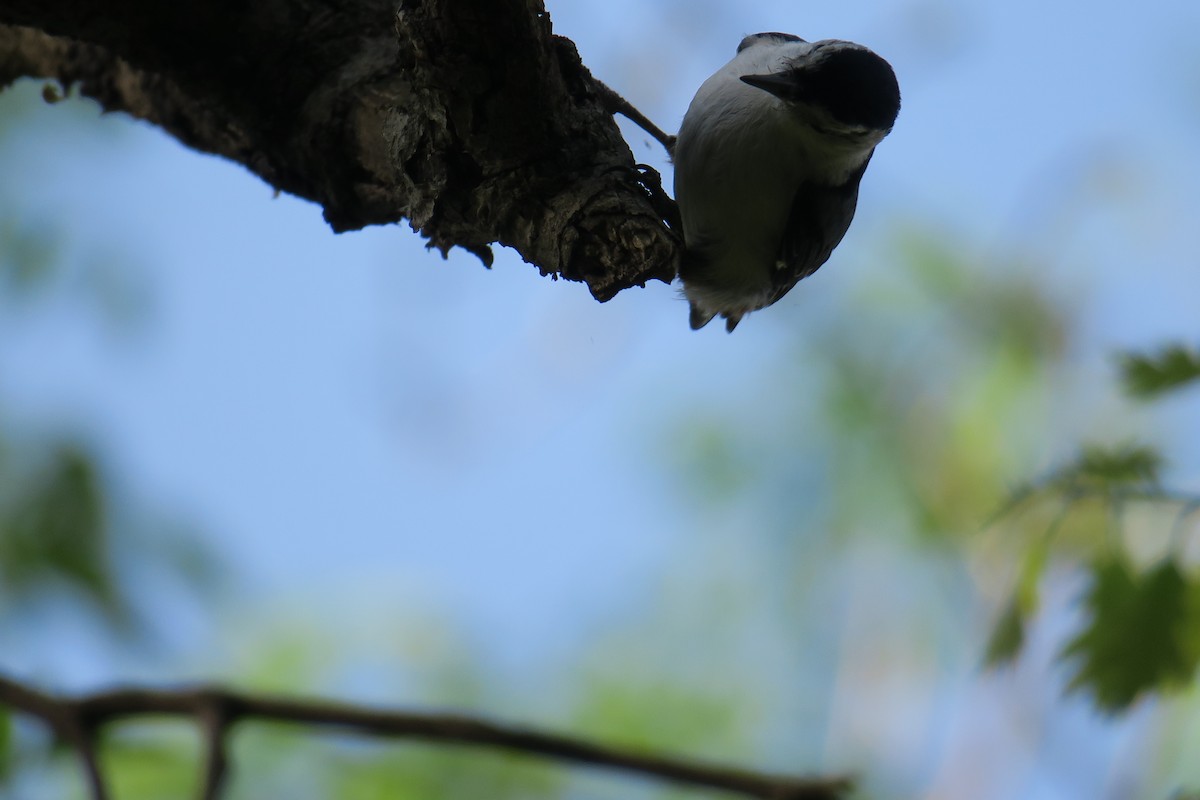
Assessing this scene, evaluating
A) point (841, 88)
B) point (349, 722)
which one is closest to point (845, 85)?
point (841, 88)

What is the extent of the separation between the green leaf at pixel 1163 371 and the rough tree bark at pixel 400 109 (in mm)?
1039

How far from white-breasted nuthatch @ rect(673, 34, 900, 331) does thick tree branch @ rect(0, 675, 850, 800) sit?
1087 millimetres

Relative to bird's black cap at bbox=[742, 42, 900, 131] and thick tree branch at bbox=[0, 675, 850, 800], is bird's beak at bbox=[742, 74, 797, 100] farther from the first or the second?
thick tree branch at bbox=[0, 675, 850, 800]

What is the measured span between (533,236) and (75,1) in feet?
3.29

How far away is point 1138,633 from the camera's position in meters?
2.15

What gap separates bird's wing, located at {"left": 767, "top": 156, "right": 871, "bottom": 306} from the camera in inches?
100.0

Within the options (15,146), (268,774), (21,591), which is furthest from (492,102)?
(15,146)

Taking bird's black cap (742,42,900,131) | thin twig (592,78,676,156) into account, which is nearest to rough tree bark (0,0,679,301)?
thin twig (592,78,676,156)

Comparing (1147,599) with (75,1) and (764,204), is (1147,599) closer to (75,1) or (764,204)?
(764,204)

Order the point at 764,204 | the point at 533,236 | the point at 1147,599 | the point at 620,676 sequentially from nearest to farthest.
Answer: the point at 533,236, the point at 1147,599, the point at 764,204, the point at 620,676

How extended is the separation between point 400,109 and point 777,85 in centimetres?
101

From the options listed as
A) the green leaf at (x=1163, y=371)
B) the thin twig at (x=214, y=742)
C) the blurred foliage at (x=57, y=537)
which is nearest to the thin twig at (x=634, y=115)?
the green leaf at (x=1163, y=371)

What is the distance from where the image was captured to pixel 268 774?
4645 millimetres

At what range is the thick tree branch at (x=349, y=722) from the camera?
1842 millimetres
